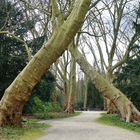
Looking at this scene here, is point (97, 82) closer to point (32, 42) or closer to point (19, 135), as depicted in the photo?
point (32, 42)

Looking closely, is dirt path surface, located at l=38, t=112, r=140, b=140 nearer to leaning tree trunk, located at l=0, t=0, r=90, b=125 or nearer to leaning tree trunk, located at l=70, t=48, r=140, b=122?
leaning tree trunk, located at l=0, t=0, r=90, b=125

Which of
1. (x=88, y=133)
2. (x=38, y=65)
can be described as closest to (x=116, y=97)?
(x=38, y=65)

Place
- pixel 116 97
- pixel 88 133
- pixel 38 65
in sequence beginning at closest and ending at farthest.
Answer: pixel 88 133
pixel 38 65
pixel 116 97

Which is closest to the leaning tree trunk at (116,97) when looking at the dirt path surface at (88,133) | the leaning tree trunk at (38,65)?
the dirt path surface at (88,133)

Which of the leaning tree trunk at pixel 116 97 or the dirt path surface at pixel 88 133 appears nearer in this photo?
the dirt path surface at pixel 88 133

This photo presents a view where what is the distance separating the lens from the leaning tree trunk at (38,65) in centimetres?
1828

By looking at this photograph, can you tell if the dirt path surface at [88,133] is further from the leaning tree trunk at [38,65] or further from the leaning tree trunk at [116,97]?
the leaning tree trunk at [116,97]

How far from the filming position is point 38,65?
18438 mm

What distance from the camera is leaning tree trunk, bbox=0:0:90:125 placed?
18281 mm

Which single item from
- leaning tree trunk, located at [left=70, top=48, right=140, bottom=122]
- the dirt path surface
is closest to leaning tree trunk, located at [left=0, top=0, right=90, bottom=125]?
the dirt path surface

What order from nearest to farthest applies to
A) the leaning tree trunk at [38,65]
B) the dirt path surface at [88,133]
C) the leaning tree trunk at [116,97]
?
the dirt path surface at [88,133]
the leaning tree trunk at [38,65]
the leaning tree trunk at [116,97]

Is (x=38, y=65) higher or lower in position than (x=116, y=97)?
higher

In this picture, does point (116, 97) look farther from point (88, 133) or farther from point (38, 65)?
point (88, 133)

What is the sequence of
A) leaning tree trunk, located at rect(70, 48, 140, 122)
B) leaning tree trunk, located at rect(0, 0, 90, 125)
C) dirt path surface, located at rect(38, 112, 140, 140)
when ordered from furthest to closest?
leaning tree trunk, located at rect(70, 48, 140, 122) < leaning tree trunk, located at rect(0, 0, 90, 125) < dirt path surface, located at rect(38, 112, 140, 140)
